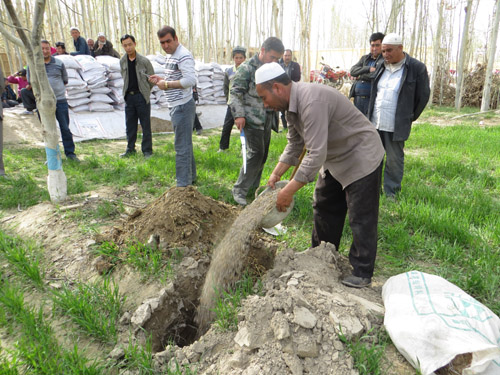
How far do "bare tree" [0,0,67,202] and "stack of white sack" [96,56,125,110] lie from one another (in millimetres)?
5442

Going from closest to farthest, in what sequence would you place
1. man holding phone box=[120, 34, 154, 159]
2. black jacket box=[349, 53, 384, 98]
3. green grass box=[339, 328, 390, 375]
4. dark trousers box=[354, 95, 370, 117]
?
green grass box=[339, 328, 390, 375] → black jacket box=[349, 53, 384, 98] → dark trousers box=[354, 95, 370, 117] → man holding phone box=[120, 34, 154, 159]

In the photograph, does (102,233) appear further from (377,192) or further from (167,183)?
(377,192)

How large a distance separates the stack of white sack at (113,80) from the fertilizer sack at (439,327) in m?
8.69

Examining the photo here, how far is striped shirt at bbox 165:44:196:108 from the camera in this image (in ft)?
13.0

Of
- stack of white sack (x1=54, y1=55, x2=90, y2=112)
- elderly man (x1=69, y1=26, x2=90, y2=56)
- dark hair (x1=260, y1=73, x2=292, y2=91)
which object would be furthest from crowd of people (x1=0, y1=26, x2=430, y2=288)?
elderly man (x1=69, y1=26, x2=90, y2=56)

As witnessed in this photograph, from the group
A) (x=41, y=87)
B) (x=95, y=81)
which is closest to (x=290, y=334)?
(x=41, y=87)

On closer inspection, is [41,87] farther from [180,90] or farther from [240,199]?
[240,199]

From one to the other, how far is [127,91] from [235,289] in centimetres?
449

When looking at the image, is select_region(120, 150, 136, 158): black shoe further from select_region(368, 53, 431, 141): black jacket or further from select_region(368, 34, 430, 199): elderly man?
select_region(368, 53, 431, 141): black jacket

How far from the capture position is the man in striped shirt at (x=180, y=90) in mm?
3938

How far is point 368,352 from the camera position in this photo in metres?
1.74

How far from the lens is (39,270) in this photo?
8.67 feet

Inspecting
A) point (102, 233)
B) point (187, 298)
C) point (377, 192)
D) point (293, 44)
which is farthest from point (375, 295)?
point (293, 44)

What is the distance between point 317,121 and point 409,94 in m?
2.47
